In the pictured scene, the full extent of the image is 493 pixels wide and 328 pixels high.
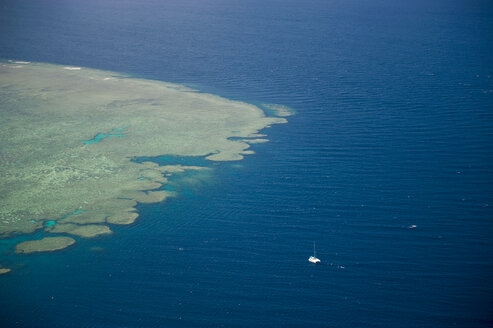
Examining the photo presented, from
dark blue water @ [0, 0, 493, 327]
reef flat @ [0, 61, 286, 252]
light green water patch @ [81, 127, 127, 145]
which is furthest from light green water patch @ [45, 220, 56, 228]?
light green water patch @ [81, 127, 127, 145]

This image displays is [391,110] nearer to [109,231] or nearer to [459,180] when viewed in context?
[459,180]

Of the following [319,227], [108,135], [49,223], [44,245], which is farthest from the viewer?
[108,135]

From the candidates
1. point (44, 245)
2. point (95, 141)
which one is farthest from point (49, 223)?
point (95, 141)

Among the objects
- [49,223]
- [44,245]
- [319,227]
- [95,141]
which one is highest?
[95,141]

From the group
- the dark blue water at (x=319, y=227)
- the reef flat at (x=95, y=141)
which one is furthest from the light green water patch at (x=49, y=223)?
the dark blue water at (x=319, y=227)

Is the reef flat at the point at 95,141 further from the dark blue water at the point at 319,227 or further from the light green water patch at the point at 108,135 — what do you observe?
the dark blue water at the point at 319,227

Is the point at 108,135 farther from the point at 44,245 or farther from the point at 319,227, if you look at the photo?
the point at 319,227

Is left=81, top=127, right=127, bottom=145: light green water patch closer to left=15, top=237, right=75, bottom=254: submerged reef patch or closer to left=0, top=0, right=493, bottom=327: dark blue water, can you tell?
left=0, top=0, right=493, bottom=327: dark blue water
